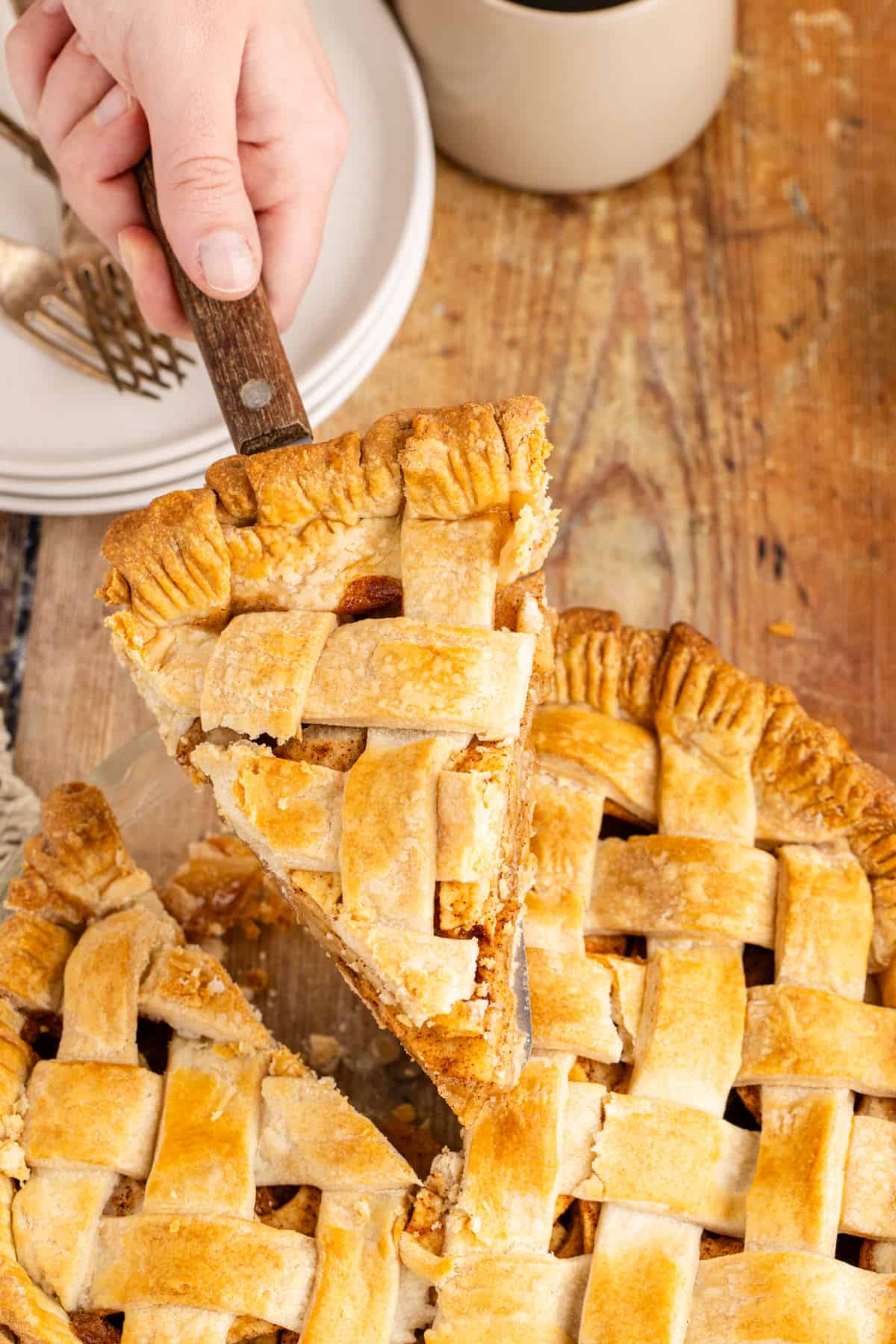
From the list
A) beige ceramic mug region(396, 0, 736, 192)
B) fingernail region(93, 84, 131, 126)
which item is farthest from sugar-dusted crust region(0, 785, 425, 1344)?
beige ceramic mug region(396, 0, 736, 192)

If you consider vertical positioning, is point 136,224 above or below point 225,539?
above

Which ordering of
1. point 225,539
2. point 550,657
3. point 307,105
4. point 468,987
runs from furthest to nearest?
point 307,105 → point 550,657 → point 225,539 → point 468,987

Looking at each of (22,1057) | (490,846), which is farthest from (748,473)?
(22,1057)

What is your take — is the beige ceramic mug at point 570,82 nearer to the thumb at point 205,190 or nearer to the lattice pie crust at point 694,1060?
the thumb at point 205,190

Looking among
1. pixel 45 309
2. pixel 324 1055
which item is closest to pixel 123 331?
pixel 45 309

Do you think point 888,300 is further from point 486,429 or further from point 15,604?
point 15,604

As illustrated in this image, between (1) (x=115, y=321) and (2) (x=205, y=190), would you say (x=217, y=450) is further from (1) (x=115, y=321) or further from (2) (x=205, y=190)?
(2) (x=205, y=190)
